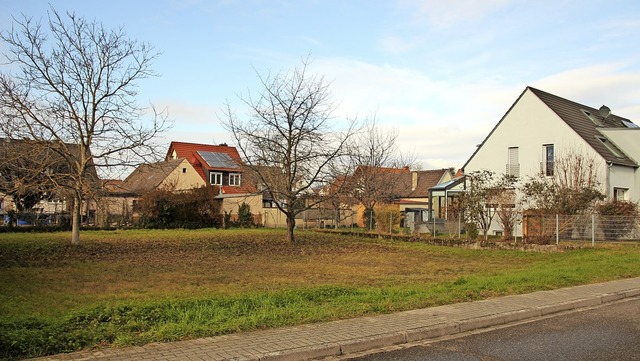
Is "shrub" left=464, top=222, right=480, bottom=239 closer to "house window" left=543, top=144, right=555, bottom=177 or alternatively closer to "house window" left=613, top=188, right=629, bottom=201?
"house window" left=543, top=144, right=555, bottom=177

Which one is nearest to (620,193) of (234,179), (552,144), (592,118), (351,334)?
(552,144)

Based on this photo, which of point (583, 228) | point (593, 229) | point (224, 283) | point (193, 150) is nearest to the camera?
point (224, 283)

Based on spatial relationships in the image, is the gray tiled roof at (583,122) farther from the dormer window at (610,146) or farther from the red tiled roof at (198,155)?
the red tiled roof at (198,155)

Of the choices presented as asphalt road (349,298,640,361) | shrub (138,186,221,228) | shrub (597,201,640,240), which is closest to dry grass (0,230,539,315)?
shrub (597,201,640,240)

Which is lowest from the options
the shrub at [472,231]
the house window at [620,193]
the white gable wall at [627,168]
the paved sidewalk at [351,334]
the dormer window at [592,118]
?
the paved sidewalk at [351,334]

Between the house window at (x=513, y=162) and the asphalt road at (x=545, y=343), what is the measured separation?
2633cm

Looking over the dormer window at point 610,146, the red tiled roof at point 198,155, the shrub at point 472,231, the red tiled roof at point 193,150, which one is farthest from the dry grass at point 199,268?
the red tiled roof at point 193,150

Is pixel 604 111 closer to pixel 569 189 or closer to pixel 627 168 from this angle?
pixel 627 168

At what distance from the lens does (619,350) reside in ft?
22.6

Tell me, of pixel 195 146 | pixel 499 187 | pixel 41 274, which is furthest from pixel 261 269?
pixel 195 146

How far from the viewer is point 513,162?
3469 centimetres

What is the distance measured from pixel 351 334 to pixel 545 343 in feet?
8.50

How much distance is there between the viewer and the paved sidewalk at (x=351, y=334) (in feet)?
20.5

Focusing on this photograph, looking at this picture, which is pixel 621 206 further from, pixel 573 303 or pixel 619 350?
pixel 619 350
